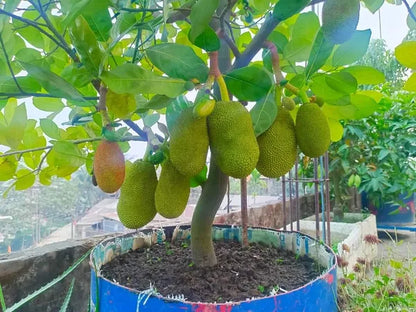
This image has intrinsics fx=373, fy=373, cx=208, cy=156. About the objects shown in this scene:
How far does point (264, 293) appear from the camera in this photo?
512 mm

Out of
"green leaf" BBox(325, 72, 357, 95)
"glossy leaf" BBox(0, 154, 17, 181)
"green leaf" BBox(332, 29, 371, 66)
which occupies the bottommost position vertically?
"glossy leaf" BBox(0, 154, 17, 181)

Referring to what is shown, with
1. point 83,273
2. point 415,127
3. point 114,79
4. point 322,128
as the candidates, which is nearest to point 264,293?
point 322,128

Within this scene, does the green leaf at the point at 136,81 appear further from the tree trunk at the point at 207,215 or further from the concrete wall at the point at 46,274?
the concrete wall at the point at 46,274

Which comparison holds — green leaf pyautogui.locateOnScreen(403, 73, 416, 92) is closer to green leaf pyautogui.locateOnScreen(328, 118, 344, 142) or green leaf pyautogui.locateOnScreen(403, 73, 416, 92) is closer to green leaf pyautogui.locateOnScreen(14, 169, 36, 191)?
green leaf pyautogui.locateOnScreen(328, 118, 344, 142)

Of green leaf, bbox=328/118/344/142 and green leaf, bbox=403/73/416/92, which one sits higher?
green leaf, bbox=403/73/416/92

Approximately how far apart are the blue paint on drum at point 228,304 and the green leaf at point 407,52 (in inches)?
11.0

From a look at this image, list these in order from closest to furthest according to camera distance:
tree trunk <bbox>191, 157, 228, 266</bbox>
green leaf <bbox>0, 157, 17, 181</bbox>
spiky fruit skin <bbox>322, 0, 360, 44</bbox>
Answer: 1. spiky fruit skin <bbox>322, 0, 360, 44</bbox>
2. tree trunk <bbox>191, 157, 228, 266</bbox>
3. green leaf <bbox>0, 157, 17, 181</bbox>

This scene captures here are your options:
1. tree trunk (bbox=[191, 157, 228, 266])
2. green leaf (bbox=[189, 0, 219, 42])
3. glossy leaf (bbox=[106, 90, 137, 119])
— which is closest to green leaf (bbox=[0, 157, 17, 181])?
glossy leaf (bbox=[106, 90, 137, 119])

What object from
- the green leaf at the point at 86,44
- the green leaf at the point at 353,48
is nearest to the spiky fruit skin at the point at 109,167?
the green leaf at the point at 86,44

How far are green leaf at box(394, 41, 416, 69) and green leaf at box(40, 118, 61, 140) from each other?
1.74 feet

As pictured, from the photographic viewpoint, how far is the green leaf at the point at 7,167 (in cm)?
65

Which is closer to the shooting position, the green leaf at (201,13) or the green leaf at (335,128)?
the green leaf at (201,13)

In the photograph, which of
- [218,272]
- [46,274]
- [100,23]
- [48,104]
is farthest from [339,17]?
[46,274]

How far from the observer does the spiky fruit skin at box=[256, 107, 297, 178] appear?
434 millimetres
